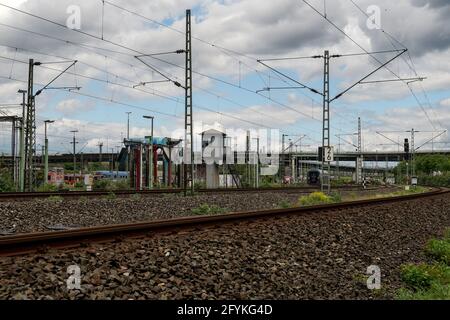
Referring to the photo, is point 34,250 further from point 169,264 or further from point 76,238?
point 169,264

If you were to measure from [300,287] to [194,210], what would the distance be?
12.8 meters

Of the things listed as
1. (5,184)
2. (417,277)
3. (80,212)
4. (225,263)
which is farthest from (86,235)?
(5,184)

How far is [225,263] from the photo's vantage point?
9.42 meters

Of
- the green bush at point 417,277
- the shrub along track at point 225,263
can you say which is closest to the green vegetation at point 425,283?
the green bush at point 417,277

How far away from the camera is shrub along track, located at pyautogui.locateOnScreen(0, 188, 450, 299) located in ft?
23.5

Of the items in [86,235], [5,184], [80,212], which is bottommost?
[80,212]

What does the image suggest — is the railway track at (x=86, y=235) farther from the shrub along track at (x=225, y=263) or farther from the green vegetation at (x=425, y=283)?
the green vegetation at (x=425, y=283)

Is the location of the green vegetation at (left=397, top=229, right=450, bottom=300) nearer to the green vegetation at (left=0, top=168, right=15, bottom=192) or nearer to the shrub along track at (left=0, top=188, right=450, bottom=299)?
the shrub along track at (left=0, top=188, right=450, bottom=299)

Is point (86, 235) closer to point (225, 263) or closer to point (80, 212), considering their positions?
point (225, 263)

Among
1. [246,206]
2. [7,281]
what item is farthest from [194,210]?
[7,281]

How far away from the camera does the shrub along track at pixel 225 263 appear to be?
7168 millimetres

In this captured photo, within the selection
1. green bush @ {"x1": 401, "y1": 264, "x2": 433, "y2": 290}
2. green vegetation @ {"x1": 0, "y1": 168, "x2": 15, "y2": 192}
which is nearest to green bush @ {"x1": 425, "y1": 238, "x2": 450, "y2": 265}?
green bush @ {"x1": 401, "y1": 264, "x2": 433, "y2": 290}
